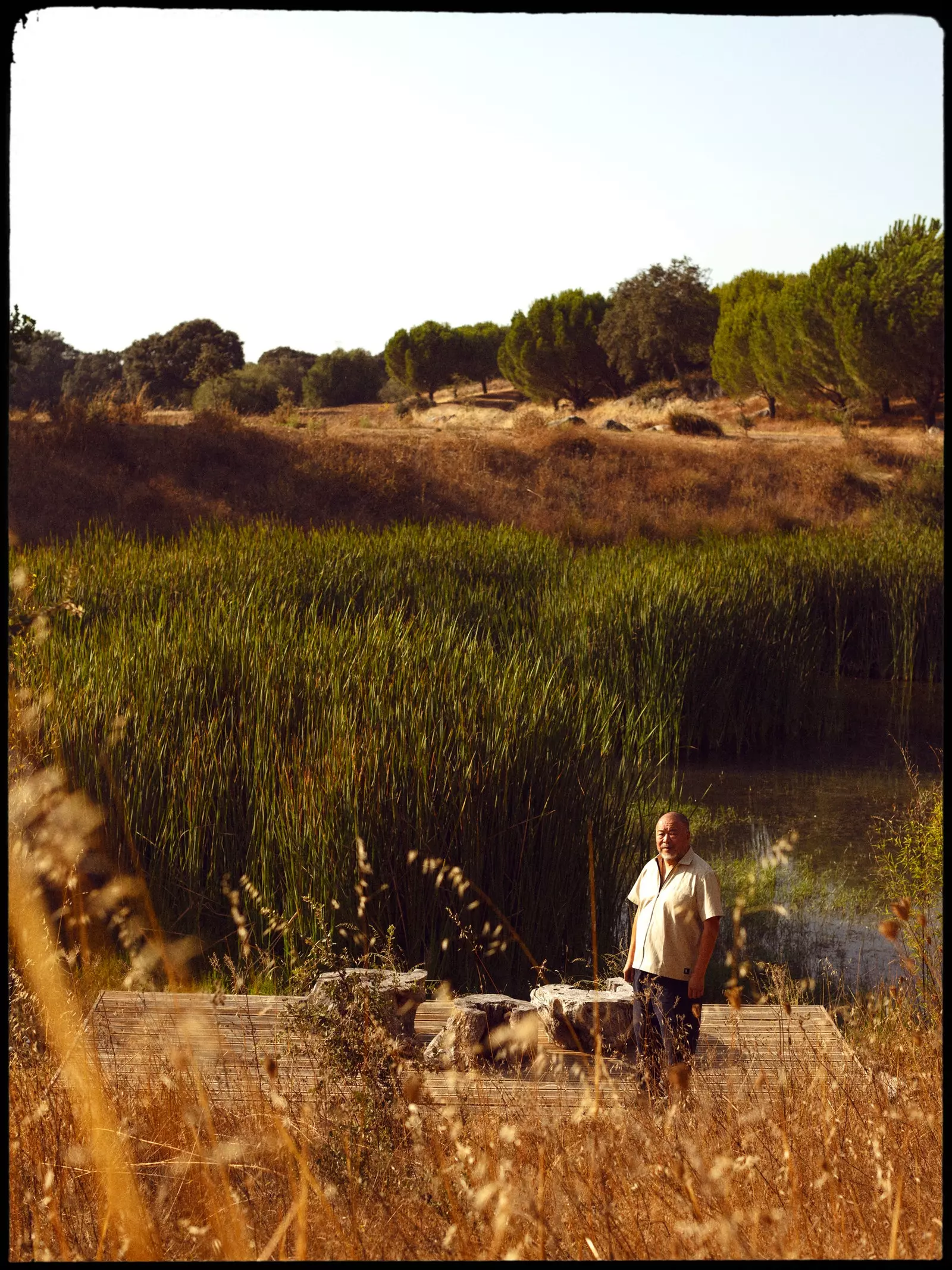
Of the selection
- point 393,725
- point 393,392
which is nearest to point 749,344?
point 393,392

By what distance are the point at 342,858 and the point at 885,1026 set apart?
2.52 meters

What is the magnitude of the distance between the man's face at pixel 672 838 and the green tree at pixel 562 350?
182 feet

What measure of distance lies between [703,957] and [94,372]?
181 ft

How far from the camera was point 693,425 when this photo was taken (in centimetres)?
3688

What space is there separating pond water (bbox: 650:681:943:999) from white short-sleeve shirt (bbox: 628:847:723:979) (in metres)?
1.63

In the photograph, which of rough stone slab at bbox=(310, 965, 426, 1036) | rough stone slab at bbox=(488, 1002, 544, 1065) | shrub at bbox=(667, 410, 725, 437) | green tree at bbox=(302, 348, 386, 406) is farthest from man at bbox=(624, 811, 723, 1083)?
green tree at bbox=(302, 348, 386, 406)

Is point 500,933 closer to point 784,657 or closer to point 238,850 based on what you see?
point 238,850

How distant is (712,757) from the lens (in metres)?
11.2

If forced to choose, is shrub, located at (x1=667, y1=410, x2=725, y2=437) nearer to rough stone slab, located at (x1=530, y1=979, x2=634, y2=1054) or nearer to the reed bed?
→ the reed bed

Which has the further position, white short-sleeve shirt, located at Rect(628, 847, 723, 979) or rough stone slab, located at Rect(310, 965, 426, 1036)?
white short-sleeve shirt, located at Rect(628, 847, 723, 979)

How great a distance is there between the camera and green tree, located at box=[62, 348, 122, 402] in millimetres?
50688

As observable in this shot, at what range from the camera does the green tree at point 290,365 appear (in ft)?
197

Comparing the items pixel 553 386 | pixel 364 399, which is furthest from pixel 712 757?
pixel 364 399

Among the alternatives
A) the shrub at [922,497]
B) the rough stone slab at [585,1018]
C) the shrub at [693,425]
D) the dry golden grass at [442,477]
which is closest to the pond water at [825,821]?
the rough stone slab at [585,1018]
